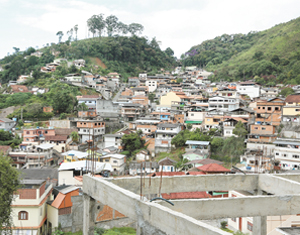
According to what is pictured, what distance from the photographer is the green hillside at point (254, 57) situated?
39.7 meters

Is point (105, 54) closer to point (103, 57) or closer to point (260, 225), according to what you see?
point (103, 57)

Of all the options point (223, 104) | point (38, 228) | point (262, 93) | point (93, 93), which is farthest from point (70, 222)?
point (262, 93)

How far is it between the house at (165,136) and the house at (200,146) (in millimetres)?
2417

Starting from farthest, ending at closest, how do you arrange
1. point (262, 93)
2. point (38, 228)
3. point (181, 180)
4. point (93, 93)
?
1. point (93, 93)
2. point (262, 93)
3. point (38, 228)
4. point (181, 180)

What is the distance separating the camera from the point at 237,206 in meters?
4.34

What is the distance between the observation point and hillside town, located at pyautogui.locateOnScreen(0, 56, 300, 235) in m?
10.9

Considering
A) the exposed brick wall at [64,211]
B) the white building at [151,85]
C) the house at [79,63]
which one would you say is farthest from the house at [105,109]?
the exposed brick wall at [64,211]

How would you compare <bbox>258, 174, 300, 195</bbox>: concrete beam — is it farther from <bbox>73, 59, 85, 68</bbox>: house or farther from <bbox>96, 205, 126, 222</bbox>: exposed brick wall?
<bbox>73, 59, 85, 68</bbox>: house

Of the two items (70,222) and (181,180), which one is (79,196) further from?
(181,180)

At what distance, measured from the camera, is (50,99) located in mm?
33000

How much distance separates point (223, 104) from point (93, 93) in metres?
19.5

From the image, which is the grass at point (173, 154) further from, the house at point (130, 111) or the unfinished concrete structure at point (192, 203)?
the unfinished concrete structure at point (192, 203)

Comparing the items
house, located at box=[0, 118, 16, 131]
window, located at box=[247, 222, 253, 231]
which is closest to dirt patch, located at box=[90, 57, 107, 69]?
house, located at box=[0, 118, 16, 131]

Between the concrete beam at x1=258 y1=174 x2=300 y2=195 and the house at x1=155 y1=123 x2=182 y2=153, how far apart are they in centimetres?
1765
